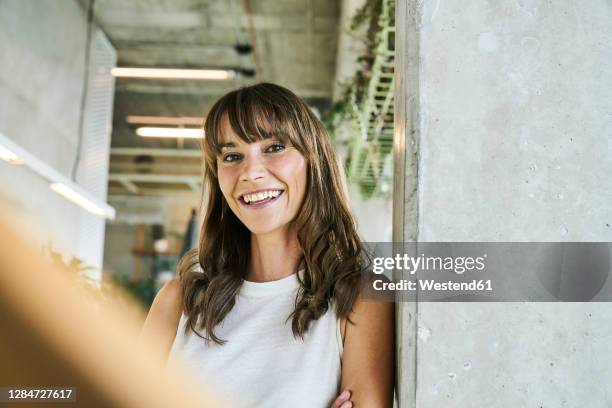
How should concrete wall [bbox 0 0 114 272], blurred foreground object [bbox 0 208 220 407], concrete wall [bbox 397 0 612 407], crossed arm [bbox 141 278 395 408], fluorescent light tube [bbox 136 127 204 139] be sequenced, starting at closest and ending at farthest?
concrete wall [bbox 397 0 612 407] < crossed arm [bbox 141 278 395 408] < blurred foreground object [bbox 0 208 220 407] < concrete wall [bbox 0 0 114 272] < fluorescent light tube [bbox 136 127 204 139]

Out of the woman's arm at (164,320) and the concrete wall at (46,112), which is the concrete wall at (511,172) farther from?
the concrete wall at (46,112)

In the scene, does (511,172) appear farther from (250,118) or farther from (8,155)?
(8,155)

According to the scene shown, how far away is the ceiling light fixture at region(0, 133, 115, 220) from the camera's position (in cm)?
307

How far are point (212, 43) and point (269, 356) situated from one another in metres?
5.85

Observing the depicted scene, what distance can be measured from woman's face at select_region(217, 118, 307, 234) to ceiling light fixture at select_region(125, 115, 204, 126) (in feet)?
23.5

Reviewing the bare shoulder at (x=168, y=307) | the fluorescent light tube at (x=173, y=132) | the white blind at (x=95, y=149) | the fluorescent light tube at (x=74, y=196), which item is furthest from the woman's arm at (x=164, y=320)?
the fluorescent light tube at (x=173, y=132)

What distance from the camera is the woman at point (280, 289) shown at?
1.37 meters

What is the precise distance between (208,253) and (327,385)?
1.75 ft

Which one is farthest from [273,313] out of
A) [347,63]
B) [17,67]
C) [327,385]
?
[347,63]

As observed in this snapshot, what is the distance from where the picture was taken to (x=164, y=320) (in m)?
1.67

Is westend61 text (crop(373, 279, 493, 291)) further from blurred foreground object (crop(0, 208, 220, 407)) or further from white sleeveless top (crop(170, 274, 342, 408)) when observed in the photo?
blurred foreground object (crop(0, 208, 220, 407))

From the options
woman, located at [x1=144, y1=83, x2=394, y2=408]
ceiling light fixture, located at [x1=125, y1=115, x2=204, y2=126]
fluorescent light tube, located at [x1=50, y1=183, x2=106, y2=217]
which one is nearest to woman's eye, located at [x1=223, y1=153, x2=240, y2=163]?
woman, located at [x1=144, y1=83, x2=394, y2=408]

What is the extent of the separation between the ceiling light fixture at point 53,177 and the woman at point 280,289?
1772mm

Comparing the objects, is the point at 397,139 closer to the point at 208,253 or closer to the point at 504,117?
the point at 504,117
